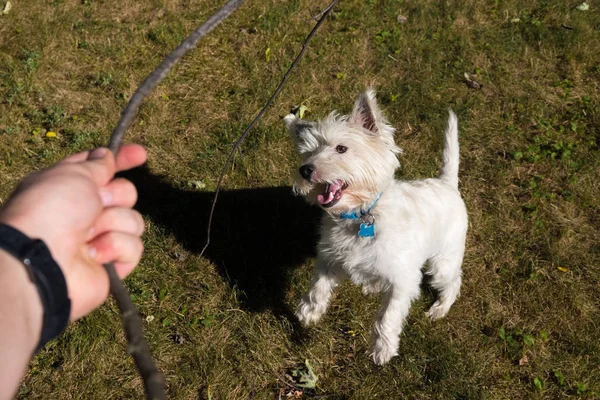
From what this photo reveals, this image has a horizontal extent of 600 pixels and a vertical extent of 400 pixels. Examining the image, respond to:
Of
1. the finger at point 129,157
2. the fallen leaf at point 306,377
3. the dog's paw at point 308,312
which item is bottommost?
the fallen leaf at point 306,377

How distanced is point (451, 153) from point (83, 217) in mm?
3372

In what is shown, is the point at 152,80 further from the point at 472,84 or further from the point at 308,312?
the point at 472,84

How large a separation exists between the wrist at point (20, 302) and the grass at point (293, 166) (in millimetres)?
2717

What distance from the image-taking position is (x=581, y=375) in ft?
13.4

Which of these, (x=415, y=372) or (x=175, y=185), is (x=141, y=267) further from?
(x=415, y=372)

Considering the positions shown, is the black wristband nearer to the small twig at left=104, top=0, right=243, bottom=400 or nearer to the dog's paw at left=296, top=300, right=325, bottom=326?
the small twig at left=104, top=0, right=243, bottom=400

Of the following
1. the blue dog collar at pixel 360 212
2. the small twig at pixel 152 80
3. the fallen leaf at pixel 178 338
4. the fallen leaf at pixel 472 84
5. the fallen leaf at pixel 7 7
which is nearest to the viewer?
the small twig at pixel 152 80

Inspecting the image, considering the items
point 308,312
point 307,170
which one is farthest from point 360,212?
point 308,312

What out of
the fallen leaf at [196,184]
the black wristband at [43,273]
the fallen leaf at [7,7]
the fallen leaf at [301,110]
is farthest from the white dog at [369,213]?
the fallen leaf at [7,7]

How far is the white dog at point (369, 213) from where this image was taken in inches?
141

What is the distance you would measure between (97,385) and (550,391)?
11.4 ft

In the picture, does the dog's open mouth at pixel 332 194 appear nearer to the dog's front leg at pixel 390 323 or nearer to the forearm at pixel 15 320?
the dog's front leg at pixel 390 323

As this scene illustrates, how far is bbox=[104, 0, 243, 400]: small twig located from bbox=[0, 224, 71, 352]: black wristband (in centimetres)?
14

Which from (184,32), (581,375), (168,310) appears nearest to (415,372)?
(581,375)
